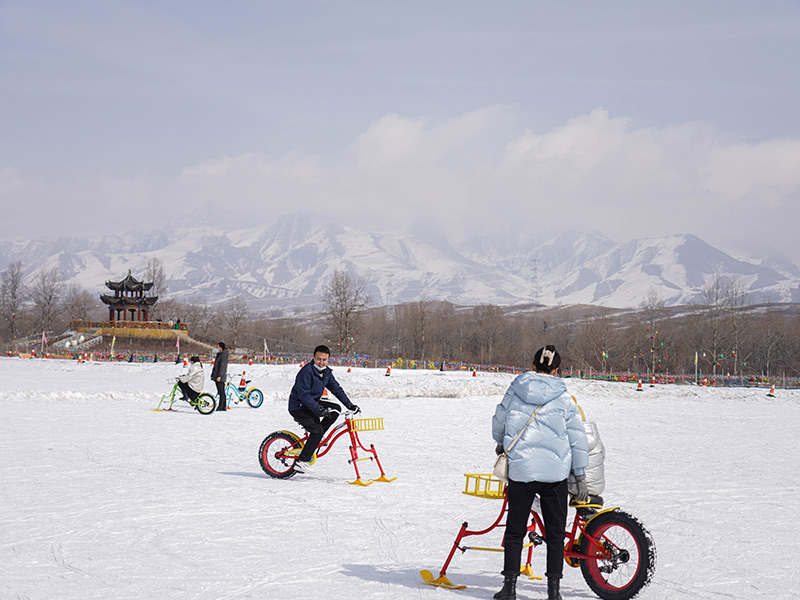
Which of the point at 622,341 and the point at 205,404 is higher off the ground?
the point at 622,341

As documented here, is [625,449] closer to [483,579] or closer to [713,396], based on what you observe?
[483,579]

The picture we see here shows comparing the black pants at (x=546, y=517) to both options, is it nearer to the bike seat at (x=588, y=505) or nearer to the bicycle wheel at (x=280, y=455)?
the bike seat at (x=588, y=505)

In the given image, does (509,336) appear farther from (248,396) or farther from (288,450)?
(288,450)

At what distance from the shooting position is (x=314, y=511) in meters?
8.78

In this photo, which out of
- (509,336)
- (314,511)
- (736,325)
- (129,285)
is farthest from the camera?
(509,336)

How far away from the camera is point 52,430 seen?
625 inches

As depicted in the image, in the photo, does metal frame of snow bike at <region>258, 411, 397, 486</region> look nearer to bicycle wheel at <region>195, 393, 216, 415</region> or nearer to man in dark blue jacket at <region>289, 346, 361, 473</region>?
man in dark blue jacket at <region>289, 346, 361, 473</region>

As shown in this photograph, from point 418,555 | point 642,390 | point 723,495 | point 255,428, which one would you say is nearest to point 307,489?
point 418,555

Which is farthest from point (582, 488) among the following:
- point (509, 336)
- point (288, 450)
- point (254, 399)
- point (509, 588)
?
point (509, 336)

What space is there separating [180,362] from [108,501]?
36.3m

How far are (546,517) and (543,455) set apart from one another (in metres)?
0.50

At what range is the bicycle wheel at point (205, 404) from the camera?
67.6 ft

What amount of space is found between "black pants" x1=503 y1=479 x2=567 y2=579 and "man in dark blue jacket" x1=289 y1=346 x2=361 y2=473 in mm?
5147

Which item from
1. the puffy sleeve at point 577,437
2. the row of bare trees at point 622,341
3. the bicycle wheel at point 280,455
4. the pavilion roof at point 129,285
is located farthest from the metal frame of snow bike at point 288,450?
the pavilion roof at point 129,285
